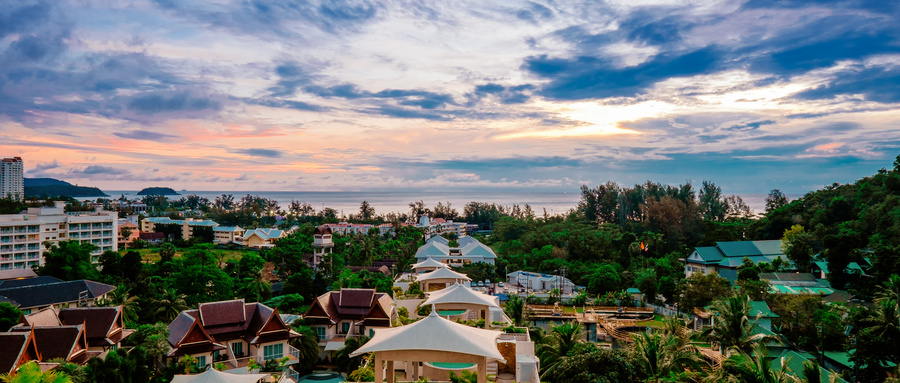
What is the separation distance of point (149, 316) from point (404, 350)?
21.9 meters

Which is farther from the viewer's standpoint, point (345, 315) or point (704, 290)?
point (704, 290)

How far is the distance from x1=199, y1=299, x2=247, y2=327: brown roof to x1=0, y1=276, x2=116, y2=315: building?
11.4 m

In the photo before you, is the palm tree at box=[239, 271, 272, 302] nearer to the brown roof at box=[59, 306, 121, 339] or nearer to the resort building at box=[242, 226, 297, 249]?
the brown roof at box=[59, 306, 121, 339]

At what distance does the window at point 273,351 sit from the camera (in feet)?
65.4

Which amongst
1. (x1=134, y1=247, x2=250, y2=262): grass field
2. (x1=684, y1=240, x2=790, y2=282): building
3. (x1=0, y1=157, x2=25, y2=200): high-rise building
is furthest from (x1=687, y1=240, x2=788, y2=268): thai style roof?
(x1=0, y1=157, x2=25, y2=200): high-rise building

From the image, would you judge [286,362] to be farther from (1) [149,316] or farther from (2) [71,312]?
(1) [149,316]

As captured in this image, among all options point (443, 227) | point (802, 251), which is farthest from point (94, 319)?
point (443, 227)

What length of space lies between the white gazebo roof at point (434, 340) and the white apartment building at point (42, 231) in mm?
46278

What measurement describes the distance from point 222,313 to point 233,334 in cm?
87

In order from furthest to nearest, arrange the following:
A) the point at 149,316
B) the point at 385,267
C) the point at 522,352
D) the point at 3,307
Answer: the point at 385,267
the point at 149,316
the point at 3,307
the point at 522,352

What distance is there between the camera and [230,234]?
73.2 metres

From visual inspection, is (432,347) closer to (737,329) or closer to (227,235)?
(737,329)

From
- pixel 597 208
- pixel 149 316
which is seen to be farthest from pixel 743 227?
pixel 149 316

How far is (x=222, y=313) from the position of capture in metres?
20.2
